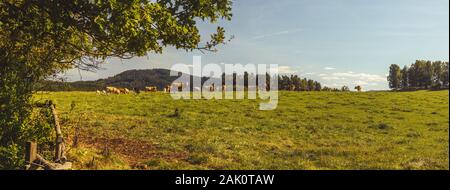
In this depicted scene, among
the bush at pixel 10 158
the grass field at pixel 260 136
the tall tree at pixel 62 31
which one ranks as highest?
the tall tree at pixel 62 31

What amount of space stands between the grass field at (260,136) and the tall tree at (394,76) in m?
117

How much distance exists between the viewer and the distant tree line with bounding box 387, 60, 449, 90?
147 m

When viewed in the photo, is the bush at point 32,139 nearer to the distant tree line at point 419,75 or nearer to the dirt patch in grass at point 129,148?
the dirt patch in grass at point 129,148

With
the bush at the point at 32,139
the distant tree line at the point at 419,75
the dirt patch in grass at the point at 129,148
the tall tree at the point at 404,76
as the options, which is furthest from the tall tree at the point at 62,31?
the tall tree at the point at 404,76

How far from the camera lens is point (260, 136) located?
2870 cm

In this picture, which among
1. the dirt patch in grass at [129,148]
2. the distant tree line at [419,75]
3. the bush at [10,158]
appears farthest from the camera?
the distant tree line at [419,75]

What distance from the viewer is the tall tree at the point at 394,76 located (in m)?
161

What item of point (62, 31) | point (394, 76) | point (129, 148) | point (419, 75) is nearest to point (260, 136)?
point (129, 148)

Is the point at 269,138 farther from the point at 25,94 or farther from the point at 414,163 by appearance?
the point at 25,94

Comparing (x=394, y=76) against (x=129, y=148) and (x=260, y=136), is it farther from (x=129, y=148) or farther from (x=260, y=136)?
(x=129, y=148)

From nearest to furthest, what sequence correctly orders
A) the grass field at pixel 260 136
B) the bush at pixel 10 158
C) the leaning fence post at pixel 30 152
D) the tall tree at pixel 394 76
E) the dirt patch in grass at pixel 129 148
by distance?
the leaning fence post at pixel 30 152, the bush at pixel 10 158, the grass field at pixel 260 136, the dirt patch in grass at pixel 129 148, the tall tree at pixel 394 76

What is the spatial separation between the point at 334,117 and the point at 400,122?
5855mm
